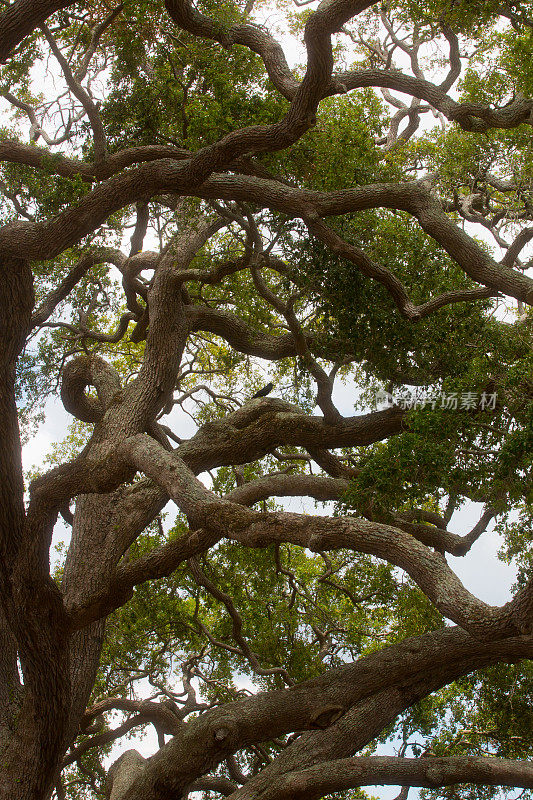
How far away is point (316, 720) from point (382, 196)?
5417mm

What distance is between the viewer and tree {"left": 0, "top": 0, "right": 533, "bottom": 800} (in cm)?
700

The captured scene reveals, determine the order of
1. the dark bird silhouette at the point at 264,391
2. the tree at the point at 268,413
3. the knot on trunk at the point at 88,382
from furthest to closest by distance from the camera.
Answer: the dark bird silhouette at the point at 264,391 < the knot on trunk at the point at 88,382 < the tree at the point at 268,413

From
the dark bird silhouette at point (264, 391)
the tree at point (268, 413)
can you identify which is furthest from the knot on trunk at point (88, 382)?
the dark bird silhouette at point (264, 391)

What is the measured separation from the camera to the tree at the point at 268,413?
23.0 ft

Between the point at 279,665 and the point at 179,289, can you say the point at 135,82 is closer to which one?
the point at 179,289

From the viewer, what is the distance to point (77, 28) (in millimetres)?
10273

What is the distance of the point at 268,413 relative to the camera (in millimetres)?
9234

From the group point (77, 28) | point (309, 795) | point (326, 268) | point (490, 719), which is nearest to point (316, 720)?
point (309, 795)
